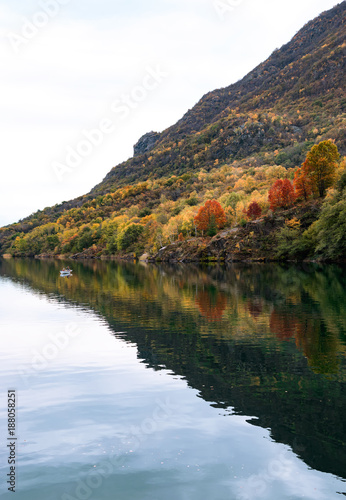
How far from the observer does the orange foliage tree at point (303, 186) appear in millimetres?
116000

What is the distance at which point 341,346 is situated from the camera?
24703 millimetres

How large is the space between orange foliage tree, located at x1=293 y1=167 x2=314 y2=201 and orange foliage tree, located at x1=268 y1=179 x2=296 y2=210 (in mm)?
2056

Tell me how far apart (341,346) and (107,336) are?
16223 millimetres

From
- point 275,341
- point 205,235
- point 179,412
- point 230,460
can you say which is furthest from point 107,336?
point 205,235

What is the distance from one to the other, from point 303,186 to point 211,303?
85326 millimetres

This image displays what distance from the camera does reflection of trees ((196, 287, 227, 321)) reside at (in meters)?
37.3

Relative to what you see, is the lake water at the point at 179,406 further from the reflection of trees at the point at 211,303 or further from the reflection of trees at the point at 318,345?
the reflection of trees at the point at 211,303

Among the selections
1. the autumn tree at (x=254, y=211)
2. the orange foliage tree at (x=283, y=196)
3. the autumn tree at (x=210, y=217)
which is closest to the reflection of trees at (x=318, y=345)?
the orange foliage tree at (x=283, y=196)

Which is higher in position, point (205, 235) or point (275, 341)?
point (205, 235)

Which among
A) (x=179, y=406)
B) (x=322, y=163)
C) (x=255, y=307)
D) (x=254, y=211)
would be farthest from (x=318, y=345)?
(x=254, y=211)

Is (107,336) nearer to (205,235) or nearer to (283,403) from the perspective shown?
(283,403)

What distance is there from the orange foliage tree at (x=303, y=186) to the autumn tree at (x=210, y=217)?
30.9 meters

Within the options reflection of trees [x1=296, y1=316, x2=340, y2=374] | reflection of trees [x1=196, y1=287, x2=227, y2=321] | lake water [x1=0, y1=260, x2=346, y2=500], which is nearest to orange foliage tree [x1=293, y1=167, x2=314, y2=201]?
reflection of trees [x1=196, y1=287, x2=227, y2=321]

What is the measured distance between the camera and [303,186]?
11850cm
